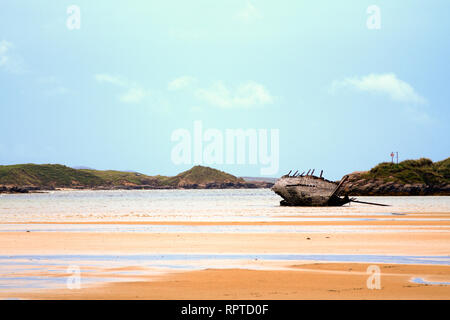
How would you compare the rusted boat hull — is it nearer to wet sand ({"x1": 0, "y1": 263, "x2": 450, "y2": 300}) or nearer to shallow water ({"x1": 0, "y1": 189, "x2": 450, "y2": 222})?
shallow water ({"x1": 0, "y1": 189, "x2": 450, "y2": 222})

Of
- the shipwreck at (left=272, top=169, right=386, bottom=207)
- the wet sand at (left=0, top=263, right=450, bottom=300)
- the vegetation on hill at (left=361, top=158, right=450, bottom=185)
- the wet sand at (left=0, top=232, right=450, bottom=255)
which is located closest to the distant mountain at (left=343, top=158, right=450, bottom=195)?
the vegetation on hill at (left=361, top=158, right=450, bottom=185)

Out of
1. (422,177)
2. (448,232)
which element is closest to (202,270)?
(448,232)

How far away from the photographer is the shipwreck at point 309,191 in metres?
50.2

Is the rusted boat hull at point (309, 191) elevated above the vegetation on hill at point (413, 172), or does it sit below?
below

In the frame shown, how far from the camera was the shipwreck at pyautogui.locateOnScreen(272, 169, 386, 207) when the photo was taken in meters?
50.2

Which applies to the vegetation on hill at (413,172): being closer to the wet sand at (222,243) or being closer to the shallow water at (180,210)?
the shallow water at (180,210)

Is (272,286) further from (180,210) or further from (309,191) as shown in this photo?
(309,191)

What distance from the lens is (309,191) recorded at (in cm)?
5056

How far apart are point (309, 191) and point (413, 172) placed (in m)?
74.2

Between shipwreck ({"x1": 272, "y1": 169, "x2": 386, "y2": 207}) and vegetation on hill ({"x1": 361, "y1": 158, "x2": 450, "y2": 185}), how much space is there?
65795mm

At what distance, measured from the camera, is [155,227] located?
83.9 feet

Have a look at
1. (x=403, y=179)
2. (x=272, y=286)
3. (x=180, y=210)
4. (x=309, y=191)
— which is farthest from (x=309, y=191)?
(x=403, y=179)

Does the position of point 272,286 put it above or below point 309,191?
below

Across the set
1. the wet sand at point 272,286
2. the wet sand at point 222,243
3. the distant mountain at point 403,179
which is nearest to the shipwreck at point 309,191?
the wet sand at point 222,243
